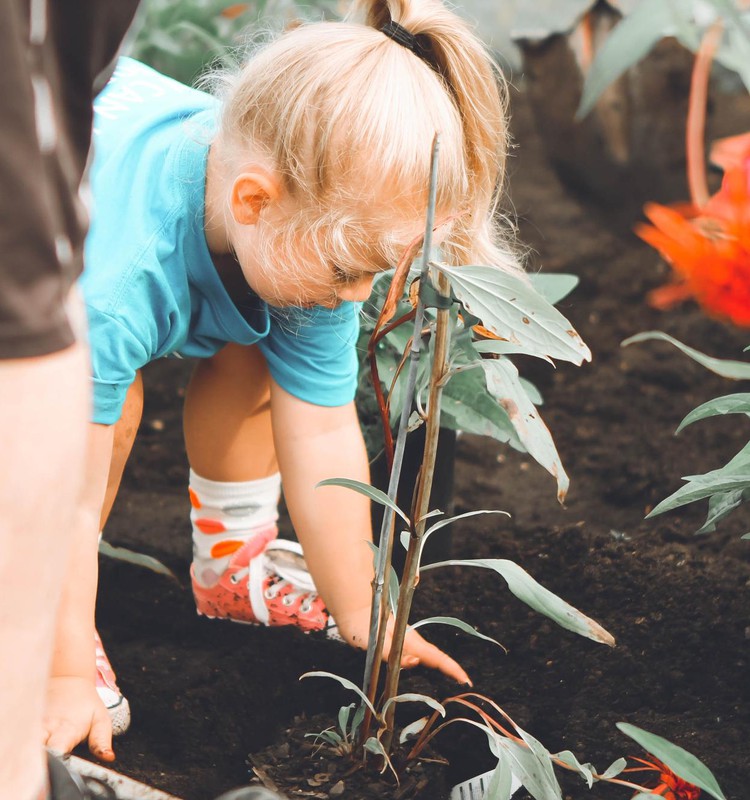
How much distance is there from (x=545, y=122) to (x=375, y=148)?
2.19m

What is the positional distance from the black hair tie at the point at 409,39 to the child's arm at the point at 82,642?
1.66 ft

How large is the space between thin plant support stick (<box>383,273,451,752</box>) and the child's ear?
0.94ft

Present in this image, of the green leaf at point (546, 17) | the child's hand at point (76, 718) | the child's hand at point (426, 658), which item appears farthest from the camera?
the green leaf at point (546, 17)

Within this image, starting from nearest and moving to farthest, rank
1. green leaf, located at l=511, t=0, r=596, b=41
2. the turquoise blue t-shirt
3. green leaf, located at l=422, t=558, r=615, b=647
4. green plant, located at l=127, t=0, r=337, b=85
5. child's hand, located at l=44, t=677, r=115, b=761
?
green leaf, located at l=422, t=558, r=615, b=647 < child's hand, located at l=44, t=677, r=115, b=761 < the turquoise blue t-shirt < green plant, located at l=127, t=0, r=337, b=85 < green leaf, located at l=511, t=0, r=596, b=41

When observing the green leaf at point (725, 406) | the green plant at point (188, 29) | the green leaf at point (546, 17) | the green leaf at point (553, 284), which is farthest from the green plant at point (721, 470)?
the green leaf at point (546, 17)

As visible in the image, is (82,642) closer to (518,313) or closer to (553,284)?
(518,313)

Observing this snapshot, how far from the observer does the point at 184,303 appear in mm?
1238

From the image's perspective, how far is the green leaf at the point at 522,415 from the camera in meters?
0.90

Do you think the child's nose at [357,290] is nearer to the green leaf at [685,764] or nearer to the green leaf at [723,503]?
the green leaf at [723,503]

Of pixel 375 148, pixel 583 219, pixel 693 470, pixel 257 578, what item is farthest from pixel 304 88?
pixel 583 219

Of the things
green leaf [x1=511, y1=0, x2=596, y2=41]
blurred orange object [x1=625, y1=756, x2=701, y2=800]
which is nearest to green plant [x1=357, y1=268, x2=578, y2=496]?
blurred orange object [x1=625, y1=756, x2=701, y2=800]

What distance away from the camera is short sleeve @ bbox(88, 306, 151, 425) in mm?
1112

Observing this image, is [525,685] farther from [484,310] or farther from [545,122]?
[545,122]

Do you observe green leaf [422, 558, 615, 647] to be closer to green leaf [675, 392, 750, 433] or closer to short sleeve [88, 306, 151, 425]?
green leaf [675, 392, 750, 433]
